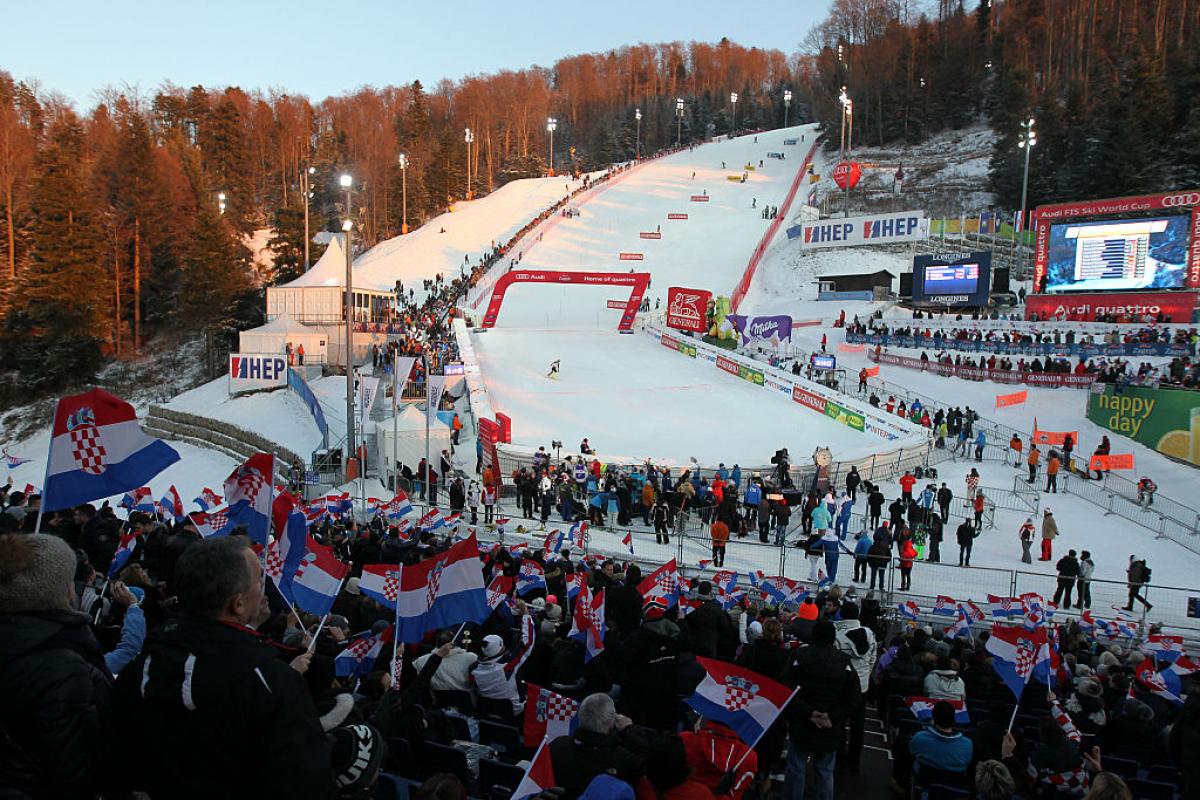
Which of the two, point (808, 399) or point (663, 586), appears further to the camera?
point (808, 399)

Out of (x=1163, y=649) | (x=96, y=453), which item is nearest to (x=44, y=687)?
(x=96, y=453)

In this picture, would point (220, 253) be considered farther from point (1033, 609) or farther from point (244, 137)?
point (1033, 609)

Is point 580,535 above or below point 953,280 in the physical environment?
below

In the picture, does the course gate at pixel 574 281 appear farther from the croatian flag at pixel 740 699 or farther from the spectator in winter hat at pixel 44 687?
the spectator in winter hat at pixel 44 687

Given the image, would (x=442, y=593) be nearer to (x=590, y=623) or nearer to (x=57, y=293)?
(x=590, y=623)

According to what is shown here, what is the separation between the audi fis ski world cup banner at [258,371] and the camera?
3038 centimetres

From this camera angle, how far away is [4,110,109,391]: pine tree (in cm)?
4047

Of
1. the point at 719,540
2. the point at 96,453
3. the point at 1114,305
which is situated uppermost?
the point at 1114,305

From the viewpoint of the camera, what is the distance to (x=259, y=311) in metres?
45.3

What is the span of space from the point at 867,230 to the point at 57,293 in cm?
4334

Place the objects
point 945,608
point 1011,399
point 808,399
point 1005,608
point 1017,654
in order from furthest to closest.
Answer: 1. point 1011,399
2. point 808,399
3. point 945,608
4. point 1005,608
5. point 1017,654

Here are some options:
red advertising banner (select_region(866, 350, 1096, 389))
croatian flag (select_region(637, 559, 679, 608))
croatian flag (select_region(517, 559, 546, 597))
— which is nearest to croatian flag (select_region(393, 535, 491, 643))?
croatian flag (select_region(637, 559, 679, 608))

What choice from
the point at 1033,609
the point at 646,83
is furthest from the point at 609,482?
the point at 646,83

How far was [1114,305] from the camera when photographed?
3116 centimetres
